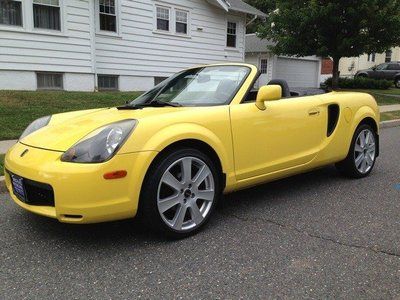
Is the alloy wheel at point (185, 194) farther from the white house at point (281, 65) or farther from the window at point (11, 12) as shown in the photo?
the white house at point (281, 65)

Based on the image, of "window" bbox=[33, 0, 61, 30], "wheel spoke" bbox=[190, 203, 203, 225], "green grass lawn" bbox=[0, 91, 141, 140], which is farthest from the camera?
"window" bbox=[33, 0, 61, 30]

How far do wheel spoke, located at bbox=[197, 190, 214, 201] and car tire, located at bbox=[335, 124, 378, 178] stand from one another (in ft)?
7.64

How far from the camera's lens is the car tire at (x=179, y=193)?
10.4 feet

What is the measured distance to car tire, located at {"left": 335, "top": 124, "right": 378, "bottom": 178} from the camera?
5148 millimetres

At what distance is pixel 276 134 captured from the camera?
13.3 ft

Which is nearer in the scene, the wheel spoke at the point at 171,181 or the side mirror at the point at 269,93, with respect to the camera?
the wheel spoke at the point at 171,181

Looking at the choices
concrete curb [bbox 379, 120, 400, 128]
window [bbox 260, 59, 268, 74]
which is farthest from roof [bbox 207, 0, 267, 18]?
concrete curb [bbox 379, 120, 400, 128]

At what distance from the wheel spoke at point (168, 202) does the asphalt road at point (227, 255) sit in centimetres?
29

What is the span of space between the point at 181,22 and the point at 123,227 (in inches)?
547

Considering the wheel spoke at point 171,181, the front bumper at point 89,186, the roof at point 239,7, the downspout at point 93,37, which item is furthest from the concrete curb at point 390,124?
the front bumper at point 89,186

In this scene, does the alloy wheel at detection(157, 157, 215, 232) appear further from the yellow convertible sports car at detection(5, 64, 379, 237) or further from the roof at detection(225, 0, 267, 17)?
the roof at detection(225, 0, 267, 17)

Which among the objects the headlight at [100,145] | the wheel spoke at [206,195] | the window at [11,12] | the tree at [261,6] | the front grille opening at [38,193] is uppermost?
the tree at [261,6]

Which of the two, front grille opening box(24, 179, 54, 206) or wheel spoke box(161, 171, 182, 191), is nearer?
front grille opening box(24, 179, 54, 206)

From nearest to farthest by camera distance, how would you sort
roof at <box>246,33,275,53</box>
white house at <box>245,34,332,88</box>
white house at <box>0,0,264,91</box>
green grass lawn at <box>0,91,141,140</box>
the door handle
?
1. the door handle
2. green grass lawn at <box>0,91,141,140</box>
3. white house at <box>0,0,264,91</box>
4. white house at <box>245,34,332,88</box>
5. roof at <box>246,33,275,53</box>
